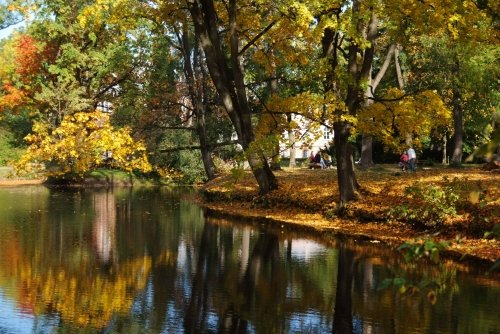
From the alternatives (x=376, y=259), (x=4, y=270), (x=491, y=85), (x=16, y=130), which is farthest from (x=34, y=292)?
(x=16, y=130)

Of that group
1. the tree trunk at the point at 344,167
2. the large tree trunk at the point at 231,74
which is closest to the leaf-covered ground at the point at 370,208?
the tree trunk at the point at 344,167

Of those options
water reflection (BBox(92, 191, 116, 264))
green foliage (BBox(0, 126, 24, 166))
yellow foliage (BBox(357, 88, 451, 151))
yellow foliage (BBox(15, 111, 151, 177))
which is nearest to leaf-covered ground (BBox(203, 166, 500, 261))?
yellow foliage (BBox(357, 88, 451, 151))

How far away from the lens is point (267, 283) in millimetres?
10133

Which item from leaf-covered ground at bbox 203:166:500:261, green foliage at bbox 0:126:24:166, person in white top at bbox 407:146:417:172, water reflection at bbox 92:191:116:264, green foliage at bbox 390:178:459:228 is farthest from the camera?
green foliage at bbox 0:126:24:166

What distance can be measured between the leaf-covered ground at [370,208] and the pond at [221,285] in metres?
1.29

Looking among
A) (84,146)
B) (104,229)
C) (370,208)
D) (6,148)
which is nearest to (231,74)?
(104,229)

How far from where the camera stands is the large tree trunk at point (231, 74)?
21094 mm

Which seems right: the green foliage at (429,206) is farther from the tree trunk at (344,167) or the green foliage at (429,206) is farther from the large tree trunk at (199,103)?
the large tree trunk at (199,103)

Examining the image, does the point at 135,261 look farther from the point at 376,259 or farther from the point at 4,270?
the point at 376,259

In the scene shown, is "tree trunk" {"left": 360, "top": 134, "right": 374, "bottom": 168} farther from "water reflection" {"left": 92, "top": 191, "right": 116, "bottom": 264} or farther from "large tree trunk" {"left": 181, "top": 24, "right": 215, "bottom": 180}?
"water reflection" {"left": 92, "top": 191, "right": 116, "bottom": 264}

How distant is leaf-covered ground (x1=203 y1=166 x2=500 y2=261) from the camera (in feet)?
43.2

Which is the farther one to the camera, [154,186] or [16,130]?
[16,130]

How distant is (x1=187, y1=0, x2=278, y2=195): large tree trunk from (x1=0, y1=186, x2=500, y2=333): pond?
15.8 ft

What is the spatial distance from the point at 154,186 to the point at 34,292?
3302 centimetres
